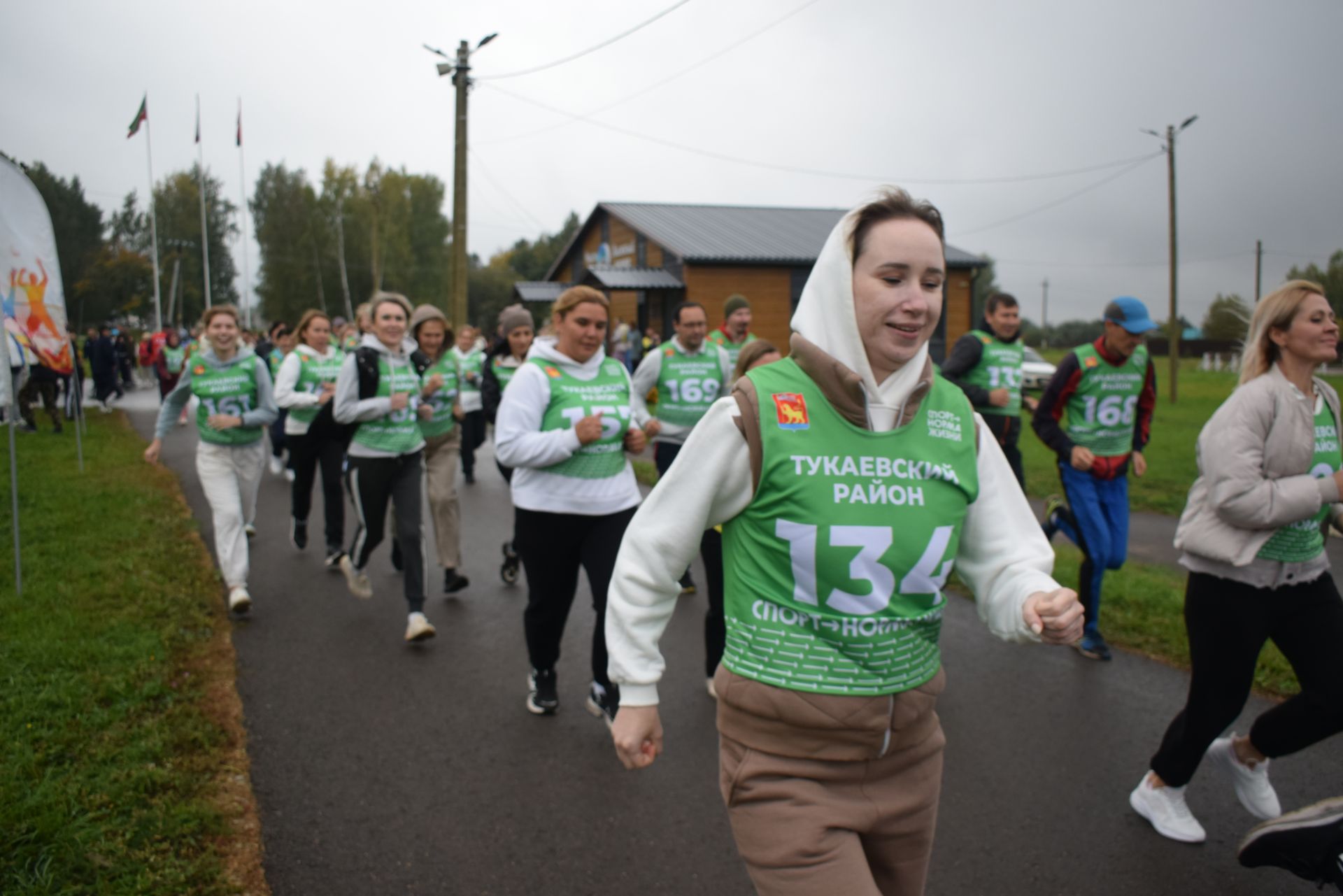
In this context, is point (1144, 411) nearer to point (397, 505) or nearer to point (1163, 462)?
point (397, 505)

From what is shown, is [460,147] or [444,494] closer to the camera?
[444,494]

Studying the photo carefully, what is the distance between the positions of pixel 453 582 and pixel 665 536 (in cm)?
536

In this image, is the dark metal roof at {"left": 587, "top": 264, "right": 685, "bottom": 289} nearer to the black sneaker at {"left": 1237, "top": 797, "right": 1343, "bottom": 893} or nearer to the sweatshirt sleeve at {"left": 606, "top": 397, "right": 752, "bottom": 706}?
the black sneaker at {"left": 1237, "top": 797, "right": 1343, "bottom": 893}

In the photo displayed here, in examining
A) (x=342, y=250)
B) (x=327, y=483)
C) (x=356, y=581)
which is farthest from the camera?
(x=342, y=250)

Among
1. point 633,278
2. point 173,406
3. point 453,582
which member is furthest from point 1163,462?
point 633,278

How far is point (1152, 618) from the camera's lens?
6.19 meters

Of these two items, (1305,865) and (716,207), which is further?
(716,207)

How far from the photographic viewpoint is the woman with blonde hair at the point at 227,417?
21.7 ft

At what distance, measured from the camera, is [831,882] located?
74.2 inches

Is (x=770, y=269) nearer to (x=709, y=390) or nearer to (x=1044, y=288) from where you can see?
(x=709, y=390)

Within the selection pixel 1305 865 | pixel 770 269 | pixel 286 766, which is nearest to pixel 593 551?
pixel 286 766

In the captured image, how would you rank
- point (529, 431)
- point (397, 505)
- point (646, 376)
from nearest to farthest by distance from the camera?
point (529, 431) → point (397, 505) → point (646, 376)

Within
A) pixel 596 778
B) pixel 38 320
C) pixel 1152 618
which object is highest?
pixel 38 320

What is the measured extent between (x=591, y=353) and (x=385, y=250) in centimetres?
6604
